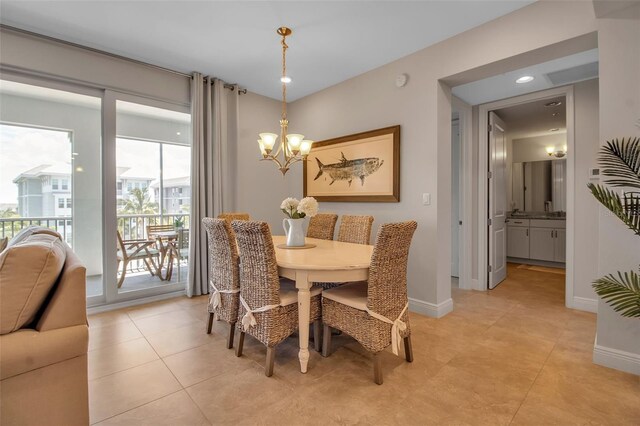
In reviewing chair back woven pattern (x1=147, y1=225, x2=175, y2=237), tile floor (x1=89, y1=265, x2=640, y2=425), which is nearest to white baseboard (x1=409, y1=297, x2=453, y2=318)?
tile floor (x1=89, y1=265, x2=640, y2=425)

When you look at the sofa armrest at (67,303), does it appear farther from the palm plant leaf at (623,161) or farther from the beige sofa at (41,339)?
the palm plant leaf at (623,161)

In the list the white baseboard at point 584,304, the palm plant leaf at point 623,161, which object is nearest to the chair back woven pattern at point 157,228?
the palm plant leaf at point 623,161

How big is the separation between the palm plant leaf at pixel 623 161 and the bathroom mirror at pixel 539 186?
455cm

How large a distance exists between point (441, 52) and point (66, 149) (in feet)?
13.0

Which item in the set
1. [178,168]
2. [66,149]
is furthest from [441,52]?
[66,149]

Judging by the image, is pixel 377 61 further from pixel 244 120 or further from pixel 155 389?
pixel 155 389

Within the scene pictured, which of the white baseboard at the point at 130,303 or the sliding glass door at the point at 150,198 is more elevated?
the sliding glass door at the point at 150,198

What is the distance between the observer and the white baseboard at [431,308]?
3.10m

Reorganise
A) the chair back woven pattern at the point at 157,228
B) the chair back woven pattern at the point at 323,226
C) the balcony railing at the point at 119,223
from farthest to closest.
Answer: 1. the chair back woven pattern at the point at 157,228
2. the chair back woven pattern at the point at 323,226
3. the balcony railing at the point at 119,223

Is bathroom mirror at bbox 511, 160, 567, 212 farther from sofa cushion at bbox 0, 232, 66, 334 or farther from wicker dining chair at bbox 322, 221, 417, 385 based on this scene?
sofa cushion at bbox 0, 232, 66, 334

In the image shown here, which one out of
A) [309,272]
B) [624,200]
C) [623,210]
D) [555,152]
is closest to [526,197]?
[555,152]

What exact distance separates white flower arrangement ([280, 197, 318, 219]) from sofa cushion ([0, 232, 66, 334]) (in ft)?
5.02

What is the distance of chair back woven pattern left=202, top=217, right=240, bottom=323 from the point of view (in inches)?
92.1

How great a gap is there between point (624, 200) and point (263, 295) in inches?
92.1
